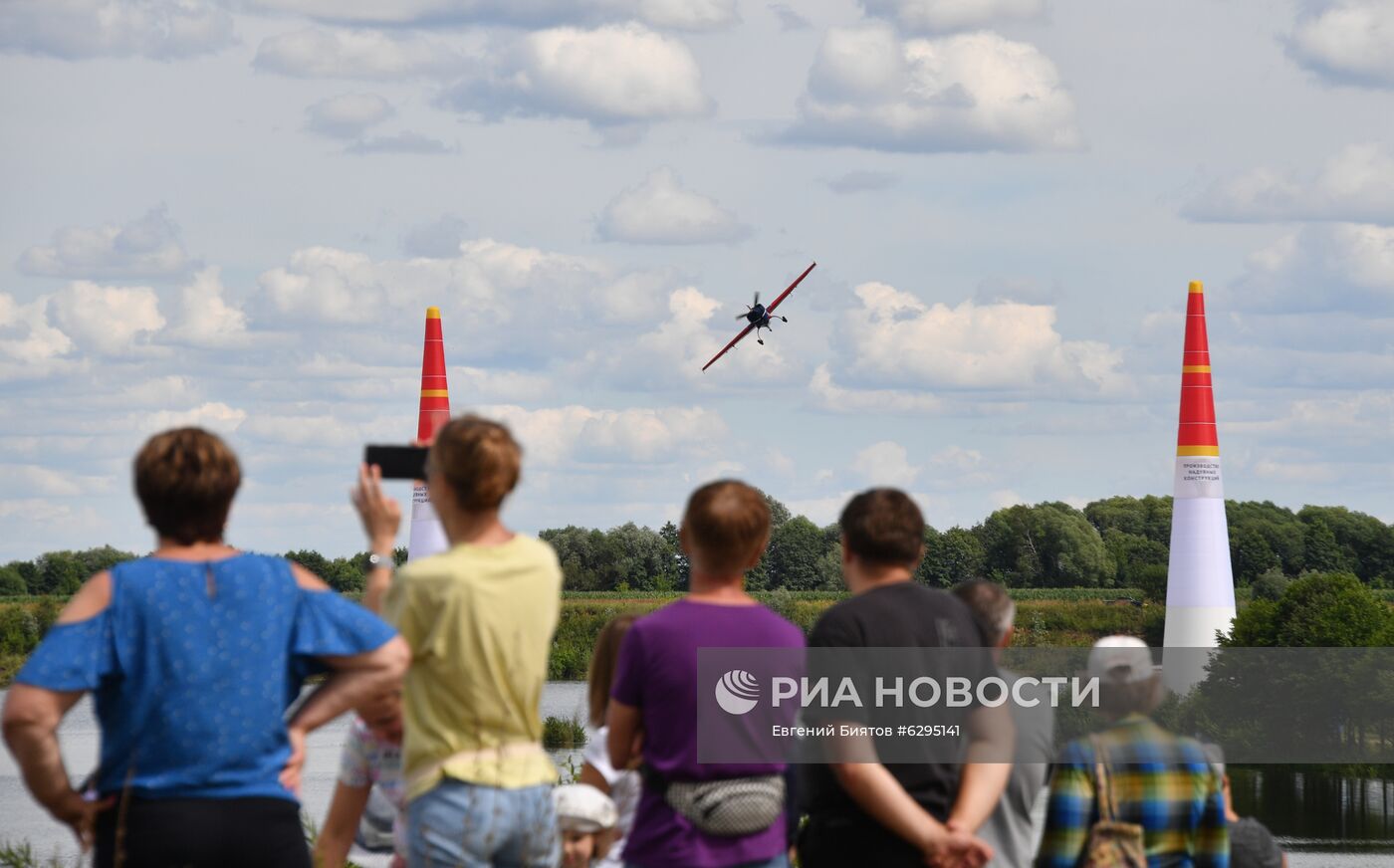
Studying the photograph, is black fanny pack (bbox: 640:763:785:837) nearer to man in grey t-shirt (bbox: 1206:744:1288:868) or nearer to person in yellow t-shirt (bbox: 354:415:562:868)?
person in yellow t-shirt (bbox: 354:415:562:868)

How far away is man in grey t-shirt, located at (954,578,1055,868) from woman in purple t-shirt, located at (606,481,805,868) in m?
0.57

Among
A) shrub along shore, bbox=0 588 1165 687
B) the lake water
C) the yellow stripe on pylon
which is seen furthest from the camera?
shrub along shore, bbox=0 588 1165 687

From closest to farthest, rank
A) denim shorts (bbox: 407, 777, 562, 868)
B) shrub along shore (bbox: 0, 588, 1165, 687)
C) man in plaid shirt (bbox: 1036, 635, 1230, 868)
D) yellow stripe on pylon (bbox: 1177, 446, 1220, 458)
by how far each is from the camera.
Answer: denim shorts (bbox: 407, 777, 562, 868), man in plaid shirt (bbox: 1036, 635, 1230, 868), yellow stripe on pylon (bbox: 1177, 446, 1220, 458), shrub along shore (bbox: 0, 588, 1165, 687)

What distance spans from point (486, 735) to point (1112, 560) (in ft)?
275

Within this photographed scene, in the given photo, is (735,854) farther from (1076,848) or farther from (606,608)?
(606,608)

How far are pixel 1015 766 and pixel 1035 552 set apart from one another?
8118cm

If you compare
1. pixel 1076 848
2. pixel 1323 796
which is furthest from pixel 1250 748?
pixel 1076 848

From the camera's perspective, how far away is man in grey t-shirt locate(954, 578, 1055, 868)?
4066 mm

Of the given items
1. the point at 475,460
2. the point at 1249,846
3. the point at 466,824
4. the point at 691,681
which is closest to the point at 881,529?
the point at 691,681

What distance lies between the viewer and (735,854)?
144 inches

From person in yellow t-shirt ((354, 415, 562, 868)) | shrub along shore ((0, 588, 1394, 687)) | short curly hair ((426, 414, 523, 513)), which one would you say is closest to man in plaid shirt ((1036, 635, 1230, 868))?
person in yellow t-shirt ((354, 415, 562, 868))

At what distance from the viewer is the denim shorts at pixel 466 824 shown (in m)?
3.33

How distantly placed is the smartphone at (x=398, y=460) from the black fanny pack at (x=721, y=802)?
78 cm

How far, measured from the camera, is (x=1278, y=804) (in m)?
37.9
